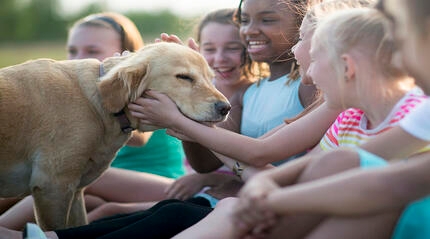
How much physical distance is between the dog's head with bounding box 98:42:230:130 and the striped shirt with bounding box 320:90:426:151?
0.61m

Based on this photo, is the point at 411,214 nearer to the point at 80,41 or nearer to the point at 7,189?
the point at 7,189

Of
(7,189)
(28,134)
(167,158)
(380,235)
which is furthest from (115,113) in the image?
(380,235)

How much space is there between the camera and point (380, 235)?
192 centimetres

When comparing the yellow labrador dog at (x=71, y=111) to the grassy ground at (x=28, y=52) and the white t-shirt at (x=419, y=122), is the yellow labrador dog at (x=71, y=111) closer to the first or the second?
the white t-shirt at (x=419, y=122)

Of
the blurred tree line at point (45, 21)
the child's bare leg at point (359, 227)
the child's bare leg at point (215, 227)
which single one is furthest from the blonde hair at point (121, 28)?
the blurred tree line at point (45, 21)

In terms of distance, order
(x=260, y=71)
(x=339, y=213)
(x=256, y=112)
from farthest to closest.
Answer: (x=260, y=71), (x=256, y=112), (x=339, y=213)

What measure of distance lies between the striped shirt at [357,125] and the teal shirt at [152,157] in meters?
1.67

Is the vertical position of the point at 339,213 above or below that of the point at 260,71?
above

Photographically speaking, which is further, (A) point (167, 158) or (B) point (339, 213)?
(A) point (167, 158)

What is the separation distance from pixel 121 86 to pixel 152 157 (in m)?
1.27

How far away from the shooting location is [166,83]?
2.98 meters

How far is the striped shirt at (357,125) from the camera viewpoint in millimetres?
2213

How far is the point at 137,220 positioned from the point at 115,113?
22.4 inches

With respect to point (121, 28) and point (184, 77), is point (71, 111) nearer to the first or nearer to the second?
point (184, 77)
